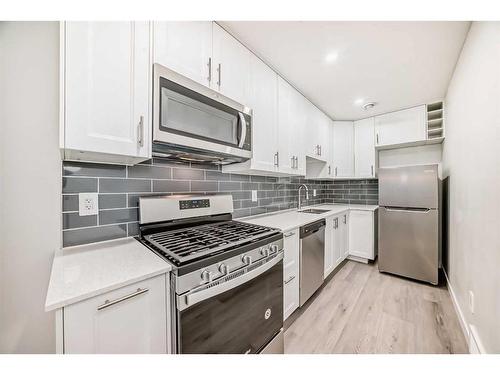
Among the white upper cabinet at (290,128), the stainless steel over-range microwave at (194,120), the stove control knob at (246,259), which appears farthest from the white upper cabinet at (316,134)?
the stove control knob at (246,259)

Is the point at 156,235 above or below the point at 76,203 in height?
below

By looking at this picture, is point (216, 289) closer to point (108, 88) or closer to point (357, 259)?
point (108, 88)

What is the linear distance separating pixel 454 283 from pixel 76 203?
3.18 meters

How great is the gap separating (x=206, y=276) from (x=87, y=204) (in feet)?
2.55

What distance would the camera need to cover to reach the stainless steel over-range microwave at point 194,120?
1075 mm

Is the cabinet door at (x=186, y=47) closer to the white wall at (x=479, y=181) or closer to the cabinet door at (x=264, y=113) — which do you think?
the cabinet door at (x=264, y=113)

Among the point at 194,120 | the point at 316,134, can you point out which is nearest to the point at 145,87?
the point at 194,120

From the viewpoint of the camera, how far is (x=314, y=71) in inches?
77.2

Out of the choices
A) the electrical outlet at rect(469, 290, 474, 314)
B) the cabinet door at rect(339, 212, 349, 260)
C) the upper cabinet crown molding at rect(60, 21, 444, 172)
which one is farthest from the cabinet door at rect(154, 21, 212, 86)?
the cabinet door at rect(339, 212, 349, 260)

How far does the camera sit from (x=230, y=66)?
1477mm

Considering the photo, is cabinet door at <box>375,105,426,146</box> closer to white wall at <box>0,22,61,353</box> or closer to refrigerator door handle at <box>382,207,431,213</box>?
refrigerator door handle at <box>382,207,431,213</box>

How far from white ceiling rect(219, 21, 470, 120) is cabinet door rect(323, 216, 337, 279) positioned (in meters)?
1.53

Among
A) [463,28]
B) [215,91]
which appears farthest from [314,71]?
[215,91]
